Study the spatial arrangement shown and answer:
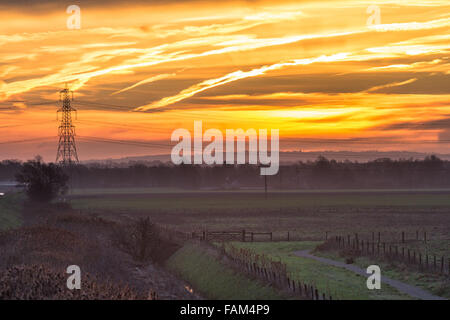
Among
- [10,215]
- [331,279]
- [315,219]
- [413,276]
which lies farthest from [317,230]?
[413,276]

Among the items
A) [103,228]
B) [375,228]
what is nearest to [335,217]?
[375,228]

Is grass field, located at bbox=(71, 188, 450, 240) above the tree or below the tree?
below

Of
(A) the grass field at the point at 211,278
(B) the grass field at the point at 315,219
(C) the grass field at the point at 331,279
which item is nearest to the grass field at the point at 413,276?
(C) the grass field at the point at 331,279

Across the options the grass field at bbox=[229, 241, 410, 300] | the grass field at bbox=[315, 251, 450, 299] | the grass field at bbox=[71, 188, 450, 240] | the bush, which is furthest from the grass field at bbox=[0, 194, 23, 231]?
the grass field at bbox=[315, 251, 450, 299]

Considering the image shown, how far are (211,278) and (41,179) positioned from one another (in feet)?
266

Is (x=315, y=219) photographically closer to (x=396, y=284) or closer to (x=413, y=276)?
(x=413, y=276)

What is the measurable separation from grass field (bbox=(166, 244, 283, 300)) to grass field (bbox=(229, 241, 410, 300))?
4.43 m

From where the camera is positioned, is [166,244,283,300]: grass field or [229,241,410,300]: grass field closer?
[229,241,410,300]: grass field

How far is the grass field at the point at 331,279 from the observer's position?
40888 millimetres

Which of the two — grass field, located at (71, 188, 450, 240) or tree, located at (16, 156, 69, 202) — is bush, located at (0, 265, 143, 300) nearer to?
grass field, located at (71, 188, 450, 240)

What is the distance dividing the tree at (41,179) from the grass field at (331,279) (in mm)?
68751

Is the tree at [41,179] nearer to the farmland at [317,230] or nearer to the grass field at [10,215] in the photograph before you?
the grass field at [10,215]

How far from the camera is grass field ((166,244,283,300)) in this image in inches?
1623
